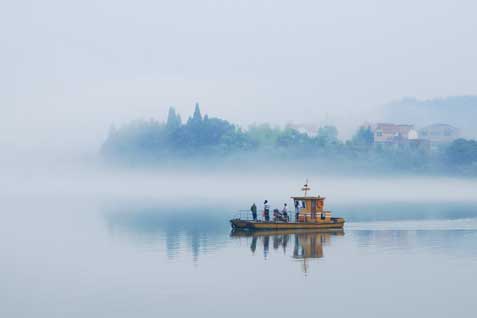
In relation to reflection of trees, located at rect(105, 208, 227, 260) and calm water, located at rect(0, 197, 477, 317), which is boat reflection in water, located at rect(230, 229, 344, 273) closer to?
calm water, located at rect(0, 197, 477, 317)

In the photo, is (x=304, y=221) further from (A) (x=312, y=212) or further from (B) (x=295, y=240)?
(B) (x=295, y=240)

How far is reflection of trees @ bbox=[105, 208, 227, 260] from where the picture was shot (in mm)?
62969

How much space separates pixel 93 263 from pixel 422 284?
2208 centimetres

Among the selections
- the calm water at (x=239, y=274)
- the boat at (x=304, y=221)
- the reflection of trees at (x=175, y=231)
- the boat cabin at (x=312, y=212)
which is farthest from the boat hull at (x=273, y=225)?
the reflection of trees at (x=175, y=231)

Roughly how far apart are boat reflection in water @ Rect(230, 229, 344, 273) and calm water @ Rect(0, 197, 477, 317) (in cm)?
8

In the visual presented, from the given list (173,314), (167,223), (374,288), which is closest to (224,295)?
(173,314)

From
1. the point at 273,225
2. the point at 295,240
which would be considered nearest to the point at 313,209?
Result: the point at 273,225

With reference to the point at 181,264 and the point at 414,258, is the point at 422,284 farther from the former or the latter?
the point at 181,264

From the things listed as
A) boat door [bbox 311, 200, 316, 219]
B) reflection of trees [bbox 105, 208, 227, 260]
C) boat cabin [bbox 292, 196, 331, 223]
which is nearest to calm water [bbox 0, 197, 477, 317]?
reflection of trees [bbox 105, 208, 227, 260]

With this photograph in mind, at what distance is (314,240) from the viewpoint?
215ft

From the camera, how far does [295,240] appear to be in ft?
215

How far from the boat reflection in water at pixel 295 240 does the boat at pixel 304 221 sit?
46cm

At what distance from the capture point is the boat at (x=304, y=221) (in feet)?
235

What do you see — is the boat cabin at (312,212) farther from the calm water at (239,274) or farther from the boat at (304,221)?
the calm water at (239,274)
